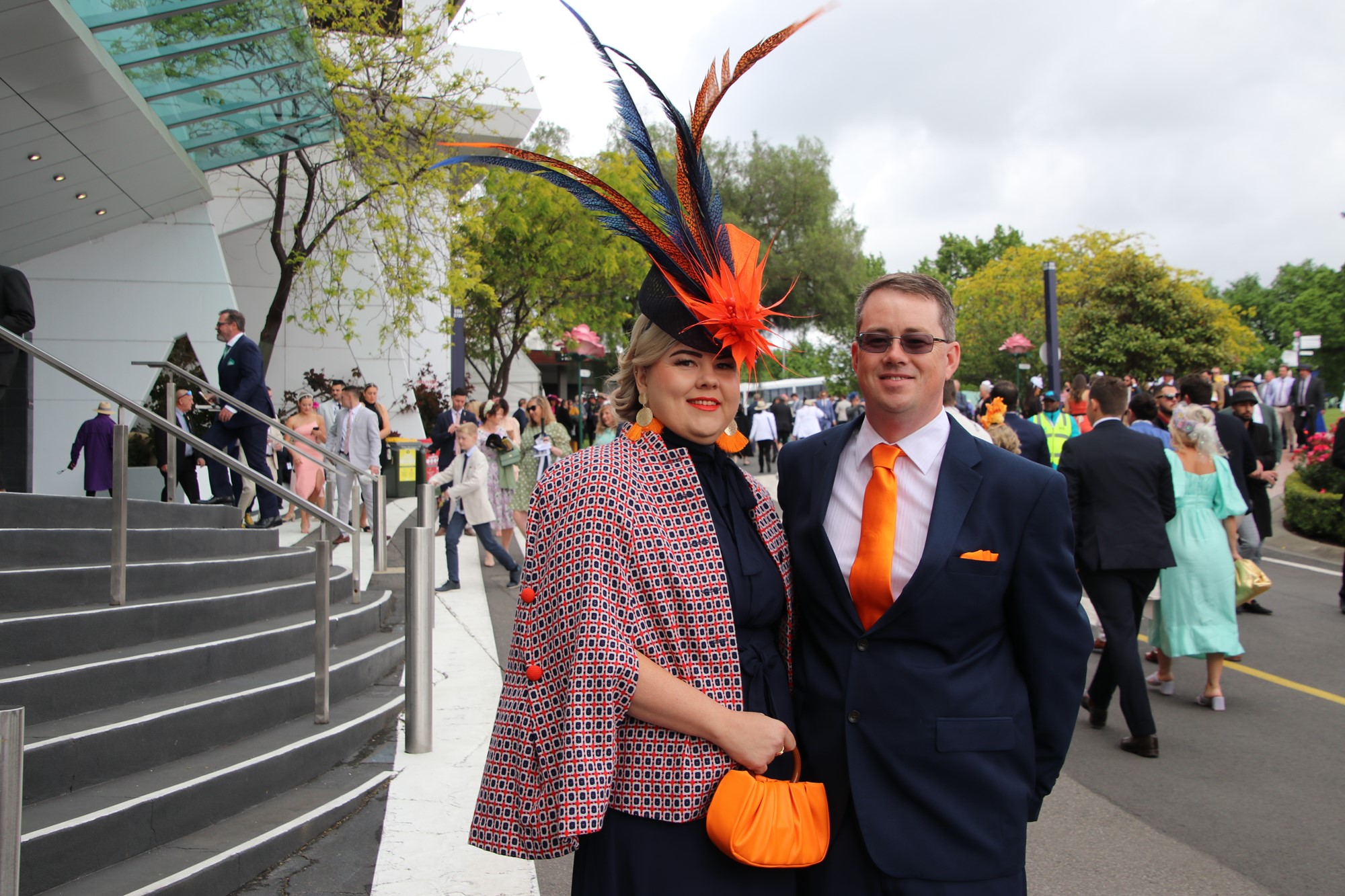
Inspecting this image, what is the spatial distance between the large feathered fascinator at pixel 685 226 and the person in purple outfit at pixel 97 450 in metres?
11.1

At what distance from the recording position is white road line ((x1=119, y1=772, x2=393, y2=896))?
3494 millimetres

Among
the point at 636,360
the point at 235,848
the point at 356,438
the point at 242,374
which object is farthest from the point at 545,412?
the point at 636,360

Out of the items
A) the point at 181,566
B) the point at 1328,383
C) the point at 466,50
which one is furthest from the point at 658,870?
the point at 1328,383

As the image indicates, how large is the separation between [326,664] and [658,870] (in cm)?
370

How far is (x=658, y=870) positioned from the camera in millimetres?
2004

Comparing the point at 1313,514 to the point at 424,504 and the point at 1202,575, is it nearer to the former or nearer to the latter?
the point at 1202,575

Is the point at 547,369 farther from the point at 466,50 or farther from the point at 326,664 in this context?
the point at 326,664

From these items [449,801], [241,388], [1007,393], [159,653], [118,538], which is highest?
[241,388]

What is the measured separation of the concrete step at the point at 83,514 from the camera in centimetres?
575

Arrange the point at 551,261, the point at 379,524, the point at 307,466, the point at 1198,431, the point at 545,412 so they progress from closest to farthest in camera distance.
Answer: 1. the point at 1198,431
2. the point at 379,524
3. the point at 545,412
4. the point at 307,466
5. the point at 551,261

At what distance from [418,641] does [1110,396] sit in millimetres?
4299

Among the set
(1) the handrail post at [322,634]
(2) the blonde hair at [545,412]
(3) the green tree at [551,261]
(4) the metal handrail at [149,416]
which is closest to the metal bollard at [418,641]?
(1) the handrail post at [322,634]

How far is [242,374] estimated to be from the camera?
9.97 metres

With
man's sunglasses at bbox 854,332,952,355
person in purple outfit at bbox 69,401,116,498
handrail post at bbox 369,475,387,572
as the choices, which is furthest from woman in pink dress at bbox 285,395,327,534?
man's sunglasses at bbox 854,332,952,355
